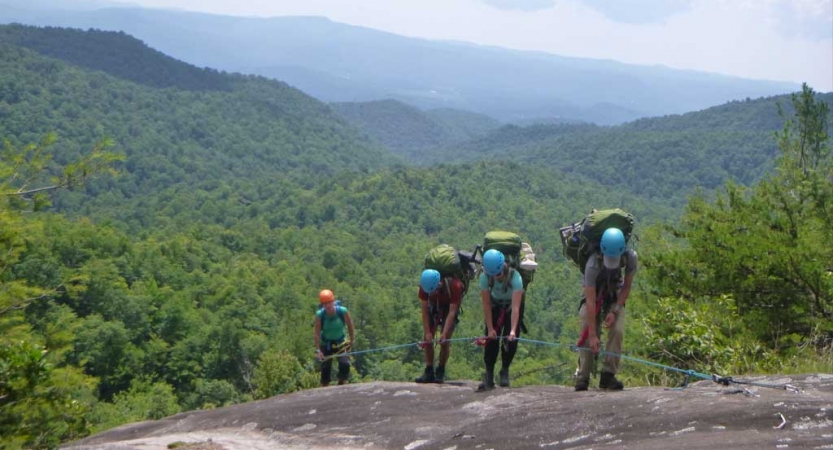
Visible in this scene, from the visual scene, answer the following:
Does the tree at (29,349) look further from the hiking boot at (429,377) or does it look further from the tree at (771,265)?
the tree at (771,265)

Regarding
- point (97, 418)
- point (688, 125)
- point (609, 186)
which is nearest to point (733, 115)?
point (688, 125)

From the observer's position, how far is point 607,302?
6.57 meters

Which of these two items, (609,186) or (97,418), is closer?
(97,418)

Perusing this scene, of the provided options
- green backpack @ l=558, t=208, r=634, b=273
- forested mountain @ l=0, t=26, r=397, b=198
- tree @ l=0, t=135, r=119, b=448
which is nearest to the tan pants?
green backpack @ l=558, t=208, r=634, b=273

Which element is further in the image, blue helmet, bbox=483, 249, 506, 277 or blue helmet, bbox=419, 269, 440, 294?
blue helmet, bbox=419, 269, 440, 294

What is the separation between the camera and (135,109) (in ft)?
521

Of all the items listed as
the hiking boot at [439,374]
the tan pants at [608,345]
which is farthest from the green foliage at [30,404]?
the tan pants at [608,345]

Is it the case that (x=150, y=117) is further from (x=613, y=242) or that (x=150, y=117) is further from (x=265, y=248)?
(x=613, y=242)

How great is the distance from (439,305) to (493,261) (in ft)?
4.52

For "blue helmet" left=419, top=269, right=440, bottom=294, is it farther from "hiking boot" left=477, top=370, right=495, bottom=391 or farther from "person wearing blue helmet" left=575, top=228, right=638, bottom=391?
"person wearing blue helmet" left=575, top=228, right=638, bottom=391

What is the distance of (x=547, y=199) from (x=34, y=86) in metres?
91.7

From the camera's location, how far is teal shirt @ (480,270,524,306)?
6.93 m

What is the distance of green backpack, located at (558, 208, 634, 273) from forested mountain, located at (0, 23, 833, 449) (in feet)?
7.60

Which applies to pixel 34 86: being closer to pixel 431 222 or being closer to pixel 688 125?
pixel 431 222
